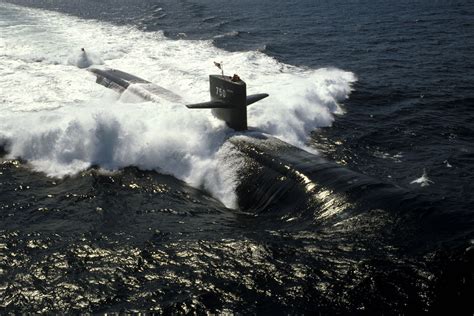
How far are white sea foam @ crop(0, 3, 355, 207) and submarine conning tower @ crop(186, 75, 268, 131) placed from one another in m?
0.51

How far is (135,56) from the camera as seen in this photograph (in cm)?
3161

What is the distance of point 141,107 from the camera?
787 inches

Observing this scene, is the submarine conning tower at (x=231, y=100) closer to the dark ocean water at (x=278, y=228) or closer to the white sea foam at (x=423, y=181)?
the dark ocean water at (x=278, y=228)

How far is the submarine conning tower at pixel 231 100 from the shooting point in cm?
1617

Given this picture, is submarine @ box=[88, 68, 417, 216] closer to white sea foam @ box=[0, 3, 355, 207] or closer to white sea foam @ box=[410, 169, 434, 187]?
white sea foam @ box=[0, 3, 355, 207]

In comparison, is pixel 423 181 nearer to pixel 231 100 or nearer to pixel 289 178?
pixel 289 178

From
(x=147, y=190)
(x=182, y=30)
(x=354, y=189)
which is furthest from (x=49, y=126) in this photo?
(x=182, y=30)

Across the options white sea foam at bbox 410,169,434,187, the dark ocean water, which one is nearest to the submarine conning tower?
the dark ocean water

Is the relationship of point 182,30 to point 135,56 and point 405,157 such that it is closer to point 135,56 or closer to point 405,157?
point 135,56

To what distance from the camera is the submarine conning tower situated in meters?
16.2

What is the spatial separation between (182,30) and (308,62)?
14.5 m

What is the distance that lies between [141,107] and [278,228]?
1086 cm

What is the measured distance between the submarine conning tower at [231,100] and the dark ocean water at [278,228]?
1.04 m

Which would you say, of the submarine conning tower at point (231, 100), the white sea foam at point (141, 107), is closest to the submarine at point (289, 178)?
the submarine conning tower at point (231, 100)
